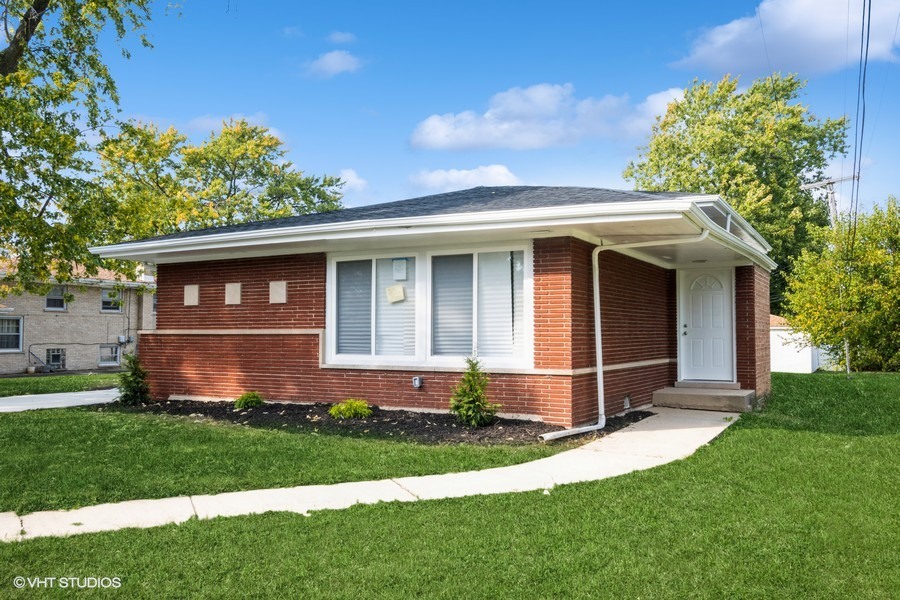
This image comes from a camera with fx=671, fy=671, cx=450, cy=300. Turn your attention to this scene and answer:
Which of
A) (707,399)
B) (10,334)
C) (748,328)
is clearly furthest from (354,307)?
(10,334)

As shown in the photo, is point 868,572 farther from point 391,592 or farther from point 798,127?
point 798,127

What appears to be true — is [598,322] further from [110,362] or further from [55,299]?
[110,362]

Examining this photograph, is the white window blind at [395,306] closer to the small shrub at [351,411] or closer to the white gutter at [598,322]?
the small shrub at [351,411]

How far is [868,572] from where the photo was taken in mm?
3811

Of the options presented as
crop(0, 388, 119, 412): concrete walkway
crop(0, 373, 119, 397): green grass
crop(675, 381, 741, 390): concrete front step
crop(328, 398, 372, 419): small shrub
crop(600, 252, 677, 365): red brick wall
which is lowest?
crop(0, 373, 119, 397): green grass

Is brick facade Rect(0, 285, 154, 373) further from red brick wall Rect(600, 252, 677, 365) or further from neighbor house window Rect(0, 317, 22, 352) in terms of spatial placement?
red brick wall Rect(600, 252, 677, 365)

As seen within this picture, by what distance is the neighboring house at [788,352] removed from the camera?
22.7 meters

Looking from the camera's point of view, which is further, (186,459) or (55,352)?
(55,352)

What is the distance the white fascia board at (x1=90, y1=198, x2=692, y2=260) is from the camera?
7.51m

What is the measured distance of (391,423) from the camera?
897 cm

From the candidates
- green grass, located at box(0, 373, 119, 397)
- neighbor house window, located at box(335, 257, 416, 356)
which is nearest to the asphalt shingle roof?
neighbor house window, located at box(335, 257, 416, 356)

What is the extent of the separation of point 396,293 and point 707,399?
5285 millimetres

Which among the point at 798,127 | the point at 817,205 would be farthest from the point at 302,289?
the point at 817,205

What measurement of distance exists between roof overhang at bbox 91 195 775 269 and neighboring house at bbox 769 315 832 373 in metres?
12.4
